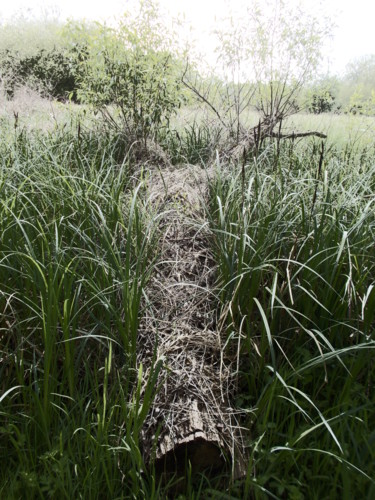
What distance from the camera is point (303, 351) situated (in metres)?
1.76

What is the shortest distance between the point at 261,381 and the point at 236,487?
0.43 meters

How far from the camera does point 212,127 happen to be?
4.18 metres

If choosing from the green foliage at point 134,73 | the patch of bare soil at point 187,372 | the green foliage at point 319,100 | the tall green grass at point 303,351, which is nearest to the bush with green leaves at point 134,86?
the green foliage at point 134,73

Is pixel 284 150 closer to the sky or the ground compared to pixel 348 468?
closer to the sky

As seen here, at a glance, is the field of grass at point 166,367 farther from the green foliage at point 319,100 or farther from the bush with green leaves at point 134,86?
the green foliage at point 319,100

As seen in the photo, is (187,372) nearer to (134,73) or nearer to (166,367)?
(166,367)

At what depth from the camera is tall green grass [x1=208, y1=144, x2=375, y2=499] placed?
1450 mm

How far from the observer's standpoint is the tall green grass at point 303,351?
1450 millimetres

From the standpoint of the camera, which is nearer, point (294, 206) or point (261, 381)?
point (261, 381)

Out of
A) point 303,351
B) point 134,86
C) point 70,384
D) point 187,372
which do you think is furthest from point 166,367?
point 134,86

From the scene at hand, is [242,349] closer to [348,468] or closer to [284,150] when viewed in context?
[348,468]

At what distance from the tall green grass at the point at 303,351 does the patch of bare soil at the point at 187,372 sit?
3.4 inches

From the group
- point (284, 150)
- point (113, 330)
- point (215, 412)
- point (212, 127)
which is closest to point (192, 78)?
point (212, 127)

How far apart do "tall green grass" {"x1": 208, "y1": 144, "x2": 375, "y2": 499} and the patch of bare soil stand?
0.09 m
